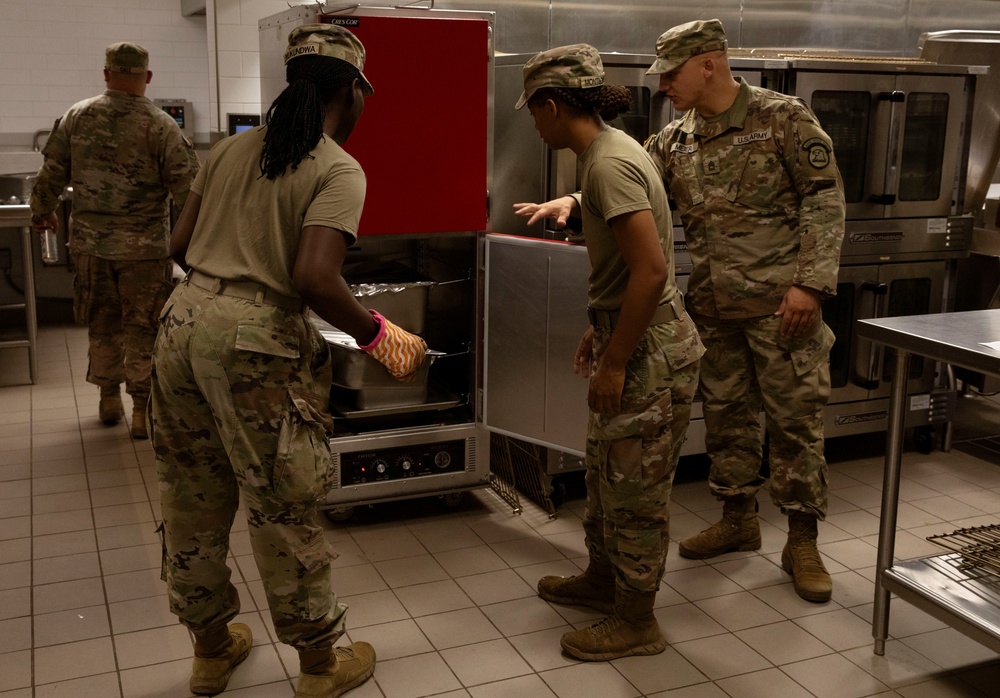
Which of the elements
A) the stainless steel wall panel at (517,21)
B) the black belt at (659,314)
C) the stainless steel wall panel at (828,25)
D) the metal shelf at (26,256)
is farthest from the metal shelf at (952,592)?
the metal shelf at (26,256)

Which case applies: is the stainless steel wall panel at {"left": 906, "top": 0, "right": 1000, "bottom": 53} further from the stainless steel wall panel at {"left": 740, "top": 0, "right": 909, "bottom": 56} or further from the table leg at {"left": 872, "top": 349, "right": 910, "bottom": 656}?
the table leg at {"left": 872, "top": 349, "right": 910, "bottom": 656}

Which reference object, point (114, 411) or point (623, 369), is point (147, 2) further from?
point (623, 369)

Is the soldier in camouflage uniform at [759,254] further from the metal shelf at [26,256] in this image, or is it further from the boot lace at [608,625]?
the metal shelf at [26,256]

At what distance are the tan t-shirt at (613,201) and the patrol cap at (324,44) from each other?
0.61 metres

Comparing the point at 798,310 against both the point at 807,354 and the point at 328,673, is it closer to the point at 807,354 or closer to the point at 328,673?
the point at 807,354

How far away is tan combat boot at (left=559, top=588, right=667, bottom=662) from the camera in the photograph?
8.48 feet

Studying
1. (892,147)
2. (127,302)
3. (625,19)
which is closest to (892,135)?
(892,147)

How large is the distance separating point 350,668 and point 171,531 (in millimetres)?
581

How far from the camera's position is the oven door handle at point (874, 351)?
3.97 metres

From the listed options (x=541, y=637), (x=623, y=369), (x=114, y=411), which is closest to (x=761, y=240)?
(x=623, y=369)

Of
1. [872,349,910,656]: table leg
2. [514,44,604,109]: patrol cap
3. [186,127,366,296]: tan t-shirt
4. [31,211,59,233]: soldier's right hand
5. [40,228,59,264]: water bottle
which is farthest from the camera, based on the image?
[40,228,59,264]: water bottle

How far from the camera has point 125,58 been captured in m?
4.13

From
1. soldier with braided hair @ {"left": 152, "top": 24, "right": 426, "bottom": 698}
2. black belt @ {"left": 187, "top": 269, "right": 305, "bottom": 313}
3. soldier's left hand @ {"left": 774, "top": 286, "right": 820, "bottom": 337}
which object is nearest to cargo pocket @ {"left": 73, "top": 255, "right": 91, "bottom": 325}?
soldier with braided hair @ {"left": 152, "top": 24, "right": 426, "bottom": 698}

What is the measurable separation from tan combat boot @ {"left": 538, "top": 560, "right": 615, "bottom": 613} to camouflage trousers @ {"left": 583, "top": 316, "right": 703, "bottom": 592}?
0.24m
